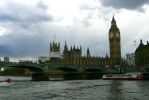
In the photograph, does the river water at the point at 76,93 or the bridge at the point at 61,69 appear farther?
the bridge at the point at 61,69

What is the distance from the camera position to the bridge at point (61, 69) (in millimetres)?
150550

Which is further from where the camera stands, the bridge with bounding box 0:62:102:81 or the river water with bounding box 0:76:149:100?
the bridge with bounding box 0:62:102:81

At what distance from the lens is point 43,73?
528ft

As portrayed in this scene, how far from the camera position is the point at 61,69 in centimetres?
17938

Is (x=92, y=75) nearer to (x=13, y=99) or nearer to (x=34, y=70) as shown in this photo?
(x=34, y=70)

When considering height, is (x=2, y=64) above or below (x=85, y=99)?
above

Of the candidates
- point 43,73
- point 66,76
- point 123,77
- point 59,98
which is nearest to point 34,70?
point 43,73

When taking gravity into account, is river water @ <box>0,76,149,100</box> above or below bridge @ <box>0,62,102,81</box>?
below

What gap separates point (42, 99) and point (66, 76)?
124533mm

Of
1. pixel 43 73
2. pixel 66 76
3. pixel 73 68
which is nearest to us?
pixel 43 73

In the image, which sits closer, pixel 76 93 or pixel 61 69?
pixel 76 93

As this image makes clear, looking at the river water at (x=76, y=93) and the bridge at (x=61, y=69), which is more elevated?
the bridge at (x=61, y=69)

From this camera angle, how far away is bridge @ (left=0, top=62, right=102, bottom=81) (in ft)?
494

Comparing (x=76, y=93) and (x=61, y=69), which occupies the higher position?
(x=61, y=69)
